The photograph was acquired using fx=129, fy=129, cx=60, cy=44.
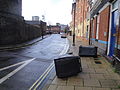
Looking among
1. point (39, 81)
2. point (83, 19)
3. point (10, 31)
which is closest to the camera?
point (39, 81)

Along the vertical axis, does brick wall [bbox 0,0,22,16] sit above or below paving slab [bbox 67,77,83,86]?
above

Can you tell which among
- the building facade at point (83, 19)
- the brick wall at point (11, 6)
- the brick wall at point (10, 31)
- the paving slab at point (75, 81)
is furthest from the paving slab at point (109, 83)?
the building facade at point (83, 19)

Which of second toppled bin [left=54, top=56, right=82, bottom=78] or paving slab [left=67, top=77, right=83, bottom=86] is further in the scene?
second toppled bin [left=54, top=56, right=82, bottom=78]

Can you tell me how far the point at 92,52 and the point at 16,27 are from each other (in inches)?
489

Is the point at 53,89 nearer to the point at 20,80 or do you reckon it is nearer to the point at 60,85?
the point at 60,85

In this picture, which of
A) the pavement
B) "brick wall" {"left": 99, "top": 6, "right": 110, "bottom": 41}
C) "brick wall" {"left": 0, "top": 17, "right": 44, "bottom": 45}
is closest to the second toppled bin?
the pavement

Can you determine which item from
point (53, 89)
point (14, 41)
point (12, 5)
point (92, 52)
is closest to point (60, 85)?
point (53, 89)

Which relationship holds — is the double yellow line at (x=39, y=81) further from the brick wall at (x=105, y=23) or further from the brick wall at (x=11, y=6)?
the brick wall at (x=11, y=6)

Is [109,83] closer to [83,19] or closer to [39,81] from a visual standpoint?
[39,81]

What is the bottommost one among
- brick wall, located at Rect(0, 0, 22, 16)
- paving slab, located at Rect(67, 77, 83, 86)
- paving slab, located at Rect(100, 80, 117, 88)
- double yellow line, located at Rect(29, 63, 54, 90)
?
double yellow line, located at Rect(29, 63, 54, 90)

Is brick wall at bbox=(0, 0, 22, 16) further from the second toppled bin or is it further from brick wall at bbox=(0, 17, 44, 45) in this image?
the second toppled bin

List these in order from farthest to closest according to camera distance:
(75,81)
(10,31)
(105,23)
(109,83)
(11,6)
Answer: (11,6), (10,31), (105,23), (75,81), (109,83)

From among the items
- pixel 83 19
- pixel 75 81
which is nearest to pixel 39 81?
pixel 75 81

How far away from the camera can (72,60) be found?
199 inches
